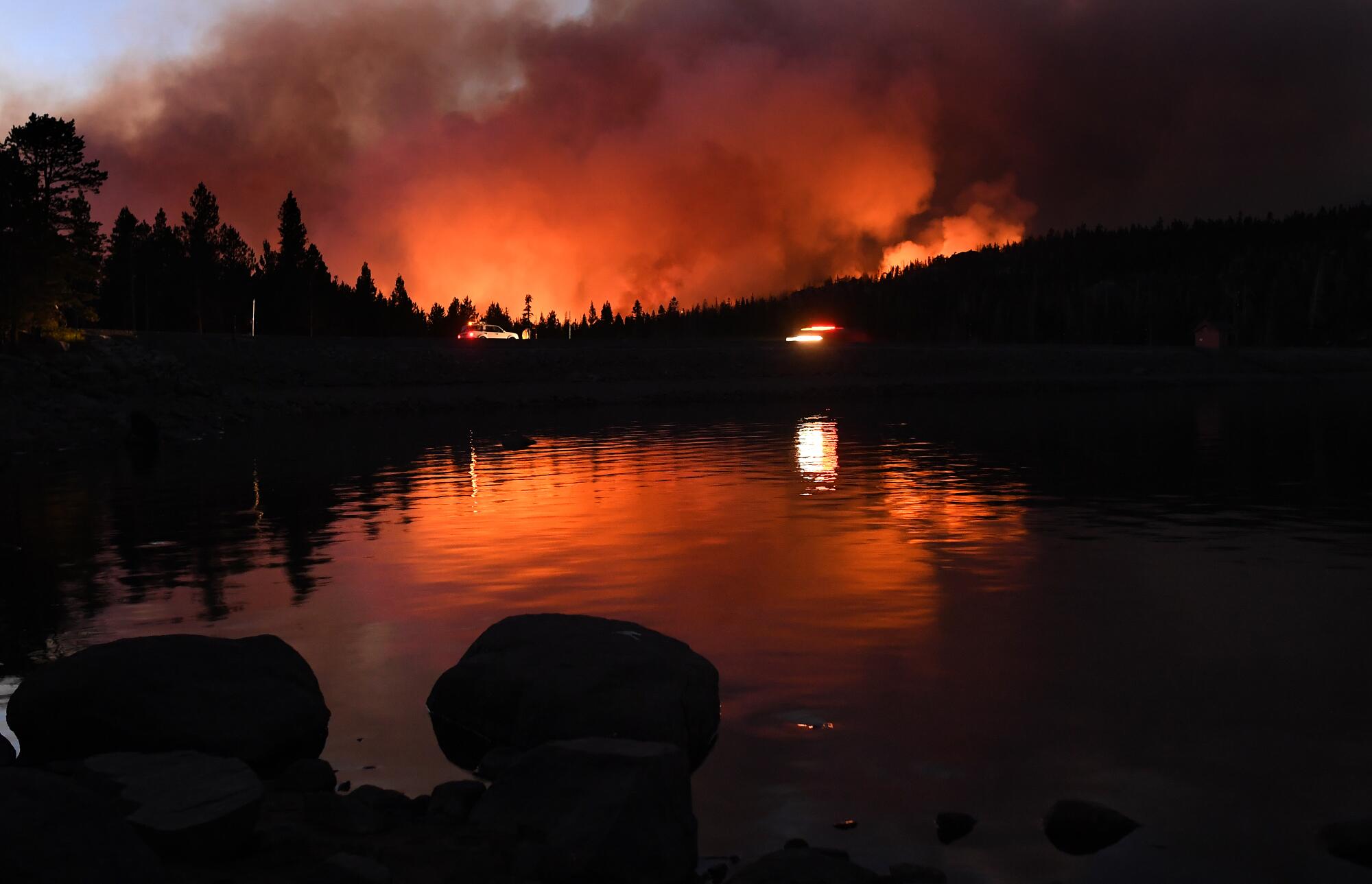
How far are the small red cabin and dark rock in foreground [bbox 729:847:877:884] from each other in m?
188

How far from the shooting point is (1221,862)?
842cm

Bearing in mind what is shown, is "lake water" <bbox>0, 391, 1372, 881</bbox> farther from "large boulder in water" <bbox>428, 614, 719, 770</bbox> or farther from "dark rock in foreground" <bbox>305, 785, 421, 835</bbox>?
"dark rock in foreground" <bbox>305, 785, 421, 835</bbox>

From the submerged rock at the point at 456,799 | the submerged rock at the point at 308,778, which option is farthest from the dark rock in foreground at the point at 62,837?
the submerged rock at the point at 308,778

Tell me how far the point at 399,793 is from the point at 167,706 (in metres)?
2.59

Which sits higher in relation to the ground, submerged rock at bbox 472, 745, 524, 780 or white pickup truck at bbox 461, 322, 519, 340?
white pickup truck at bbox 461, 322, 519, 340

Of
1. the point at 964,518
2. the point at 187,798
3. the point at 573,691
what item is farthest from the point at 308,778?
the point at 964,518

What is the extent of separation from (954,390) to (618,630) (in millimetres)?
90937

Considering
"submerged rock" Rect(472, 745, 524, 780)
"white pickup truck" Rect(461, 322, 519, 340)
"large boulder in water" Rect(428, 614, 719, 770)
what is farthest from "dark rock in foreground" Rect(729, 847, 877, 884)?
"white pickup truck" Rect(461, 322, 519, 340)

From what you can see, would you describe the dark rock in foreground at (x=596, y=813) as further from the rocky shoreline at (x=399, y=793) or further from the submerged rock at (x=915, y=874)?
the submerged rock at (x=915, y=874)

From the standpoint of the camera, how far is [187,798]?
8398mm

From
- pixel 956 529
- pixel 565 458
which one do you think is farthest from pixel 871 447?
pixel 956 529

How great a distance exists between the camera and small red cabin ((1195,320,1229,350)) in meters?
180

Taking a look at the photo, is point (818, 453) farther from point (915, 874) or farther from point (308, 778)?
point (915, 874)

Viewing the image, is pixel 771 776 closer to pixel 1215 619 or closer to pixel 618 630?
pixel 618 630
